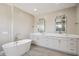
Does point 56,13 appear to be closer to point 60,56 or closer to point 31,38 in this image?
point 31,38

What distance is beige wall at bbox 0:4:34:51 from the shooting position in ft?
5.61

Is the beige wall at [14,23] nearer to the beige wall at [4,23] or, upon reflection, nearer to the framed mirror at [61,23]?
the beige wall at [4,23]

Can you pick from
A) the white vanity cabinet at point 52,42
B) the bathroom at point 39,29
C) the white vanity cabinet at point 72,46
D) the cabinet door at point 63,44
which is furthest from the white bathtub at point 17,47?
the white vanity cabinet at point 72,46

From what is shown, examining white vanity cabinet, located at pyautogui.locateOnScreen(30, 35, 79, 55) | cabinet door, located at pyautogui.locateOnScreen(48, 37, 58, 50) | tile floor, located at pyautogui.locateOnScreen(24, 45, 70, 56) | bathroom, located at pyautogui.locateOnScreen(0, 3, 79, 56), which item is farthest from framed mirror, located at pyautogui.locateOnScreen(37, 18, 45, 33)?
tile floor, located at pyautogui.locateOnScreen(24, 45, 70, 56)

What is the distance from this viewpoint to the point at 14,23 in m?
1.80

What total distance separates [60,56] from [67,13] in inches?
39.5

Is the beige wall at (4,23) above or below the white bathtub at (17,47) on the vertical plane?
above

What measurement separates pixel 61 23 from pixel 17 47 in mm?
1190

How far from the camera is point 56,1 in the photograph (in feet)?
5.56

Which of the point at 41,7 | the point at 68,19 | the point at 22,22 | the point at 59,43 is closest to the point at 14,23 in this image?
the point at 22,22

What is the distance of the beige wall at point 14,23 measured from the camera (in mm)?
1709

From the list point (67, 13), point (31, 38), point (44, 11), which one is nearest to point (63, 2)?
point (67, 13)

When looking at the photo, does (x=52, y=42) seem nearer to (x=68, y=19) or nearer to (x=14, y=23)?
(x=68, y=19)

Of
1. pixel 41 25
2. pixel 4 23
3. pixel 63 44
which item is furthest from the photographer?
pixel 41 25
